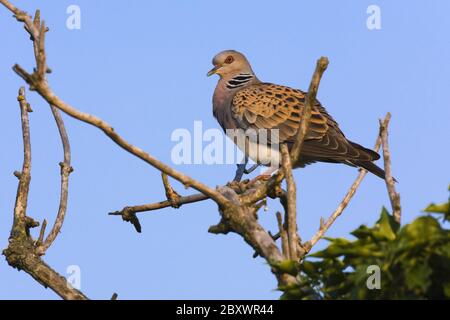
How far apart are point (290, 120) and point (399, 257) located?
23.4 feet

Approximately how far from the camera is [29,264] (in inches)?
309

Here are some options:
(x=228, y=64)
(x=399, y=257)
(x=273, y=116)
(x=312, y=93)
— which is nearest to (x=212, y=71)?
(x=228, y=64)

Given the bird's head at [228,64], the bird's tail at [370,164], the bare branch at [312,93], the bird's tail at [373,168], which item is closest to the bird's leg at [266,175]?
the bird's tail at [370,164]

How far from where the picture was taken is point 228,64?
41.9 ft

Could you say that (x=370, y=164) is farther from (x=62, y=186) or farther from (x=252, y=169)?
(x=62, y=186)

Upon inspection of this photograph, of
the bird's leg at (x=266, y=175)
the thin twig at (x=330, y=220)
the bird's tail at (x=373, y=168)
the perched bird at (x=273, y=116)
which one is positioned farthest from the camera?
the perched bird at (x=273, y=116)

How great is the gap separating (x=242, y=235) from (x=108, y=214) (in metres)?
2.66

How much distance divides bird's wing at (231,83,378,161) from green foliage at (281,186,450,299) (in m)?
5.75

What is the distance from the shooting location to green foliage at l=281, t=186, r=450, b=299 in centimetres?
426

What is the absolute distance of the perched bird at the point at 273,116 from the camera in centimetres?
1072

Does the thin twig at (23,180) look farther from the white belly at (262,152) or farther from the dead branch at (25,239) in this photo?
the white belly at (262,152)

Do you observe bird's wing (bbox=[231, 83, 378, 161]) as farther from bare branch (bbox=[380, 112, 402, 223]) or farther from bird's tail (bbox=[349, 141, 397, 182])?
bare branch (bbox=[380, 112, 402, 223])

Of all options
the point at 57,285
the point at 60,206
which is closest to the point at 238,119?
the point at 60,206

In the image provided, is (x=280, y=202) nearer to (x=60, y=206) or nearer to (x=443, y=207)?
(x=60, y=206)
